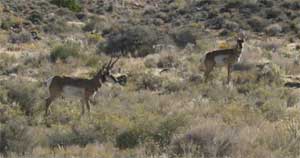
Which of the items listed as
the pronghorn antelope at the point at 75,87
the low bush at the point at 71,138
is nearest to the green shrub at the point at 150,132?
the low bush at the point at 71,138

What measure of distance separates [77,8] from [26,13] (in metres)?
5.84

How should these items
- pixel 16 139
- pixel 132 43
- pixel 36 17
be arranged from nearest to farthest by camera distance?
1. pixel 16 139
2. pixel 132 43
3. pixel 36 17

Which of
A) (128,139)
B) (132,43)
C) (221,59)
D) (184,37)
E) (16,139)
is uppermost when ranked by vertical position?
(16,139)

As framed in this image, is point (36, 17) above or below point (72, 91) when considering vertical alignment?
below

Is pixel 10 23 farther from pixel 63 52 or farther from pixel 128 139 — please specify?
pixel 128 139

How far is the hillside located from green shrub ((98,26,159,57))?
2.2 inches

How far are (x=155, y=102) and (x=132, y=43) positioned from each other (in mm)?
14504

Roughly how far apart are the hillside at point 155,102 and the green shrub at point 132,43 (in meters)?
0.06

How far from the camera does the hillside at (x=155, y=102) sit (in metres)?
9.70

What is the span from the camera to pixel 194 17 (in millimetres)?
47875

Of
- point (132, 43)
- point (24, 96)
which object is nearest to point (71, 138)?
point (24, 96)

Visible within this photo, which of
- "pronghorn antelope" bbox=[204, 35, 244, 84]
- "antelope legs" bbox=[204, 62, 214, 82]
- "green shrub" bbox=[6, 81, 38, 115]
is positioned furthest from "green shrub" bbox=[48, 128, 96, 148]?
"pronghorn antelope" bbox=[204, 35, 244, 84]

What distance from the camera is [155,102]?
14414mm

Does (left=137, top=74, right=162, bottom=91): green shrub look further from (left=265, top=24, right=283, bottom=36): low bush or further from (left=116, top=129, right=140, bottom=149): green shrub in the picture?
(left=265, top=24, right=283, bottom=36): low bush
